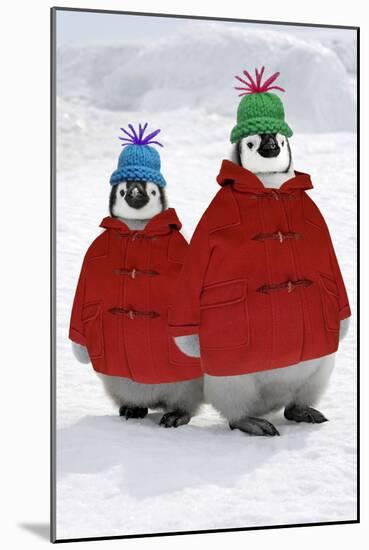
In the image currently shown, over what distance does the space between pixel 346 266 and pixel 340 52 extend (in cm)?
57

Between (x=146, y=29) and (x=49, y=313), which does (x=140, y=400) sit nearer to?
(x=49, y=313)

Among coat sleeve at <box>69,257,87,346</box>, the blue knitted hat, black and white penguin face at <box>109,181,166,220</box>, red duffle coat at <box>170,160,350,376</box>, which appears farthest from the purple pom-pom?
coat sleeve at <box>69,257,87,346</box>

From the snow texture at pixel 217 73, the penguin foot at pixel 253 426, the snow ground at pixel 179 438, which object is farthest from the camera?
the snow texture at pixel 217 73

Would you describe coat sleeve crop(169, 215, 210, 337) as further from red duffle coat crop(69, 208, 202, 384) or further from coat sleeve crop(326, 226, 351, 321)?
coat sleeve crop(326, 226, 351, 321)

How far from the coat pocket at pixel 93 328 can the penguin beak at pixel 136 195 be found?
257 millimetres

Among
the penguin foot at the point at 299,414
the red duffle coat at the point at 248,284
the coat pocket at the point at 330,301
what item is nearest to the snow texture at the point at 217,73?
the red duffle coat at the point at 248,284

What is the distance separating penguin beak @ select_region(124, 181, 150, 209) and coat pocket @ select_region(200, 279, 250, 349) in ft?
0.90

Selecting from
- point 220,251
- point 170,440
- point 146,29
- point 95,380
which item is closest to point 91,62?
point 146,29

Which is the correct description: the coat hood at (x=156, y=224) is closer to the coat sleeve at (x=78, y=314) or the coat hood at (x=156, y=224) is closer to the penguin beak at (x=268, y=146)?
the coat sleeve at (x=78, y=314)

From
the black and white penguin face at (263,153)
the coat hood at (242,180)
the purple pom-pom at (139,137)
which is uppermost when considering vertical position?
the purple pom-pom at (139,137)

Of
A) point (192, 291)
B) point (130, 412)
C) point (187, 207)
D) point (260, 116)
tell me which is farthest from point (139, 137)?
point (130, 412)

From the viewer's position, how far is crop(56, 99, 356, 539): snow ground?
8.17 feet

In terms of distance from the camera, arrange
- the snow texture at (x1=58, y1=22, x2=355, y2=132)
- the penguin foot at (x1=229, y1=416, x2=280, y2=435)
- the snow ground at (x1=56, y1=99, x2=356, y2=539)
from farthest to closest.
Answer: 1. the snow texture at (x1=58, y1=22, x2=355, y2=132)
2. the penguin foot at (x1=229, y1=416, x2=280, y2=435)
3. the snow ground at (x1=56, y1=99, x2=356, y2=539)

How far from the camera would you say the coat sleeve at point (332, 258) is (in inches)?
104
